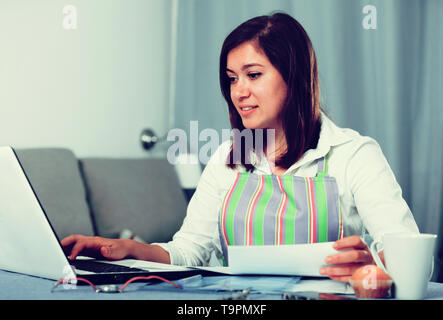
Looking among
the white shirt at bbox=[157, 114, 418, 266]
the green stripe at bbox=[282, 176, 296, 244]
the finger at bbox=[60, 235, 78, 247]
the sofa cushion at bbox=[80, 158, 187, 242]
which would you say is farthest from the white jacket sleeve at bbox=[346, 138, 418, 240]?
the sofa cushion at bbox=[80, 158, 187, 242]

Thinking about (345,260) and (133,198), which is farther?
(133,198)

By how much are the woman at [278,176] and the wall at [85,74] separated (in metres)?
1.15

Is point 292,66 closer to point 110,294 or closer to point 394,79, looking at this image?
point 110,294

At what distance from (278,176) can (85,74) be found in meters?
1.59

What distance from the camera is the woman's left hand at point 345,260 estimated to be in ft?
2.72

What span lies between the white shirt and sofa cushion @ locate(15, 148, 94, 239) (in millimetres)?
821

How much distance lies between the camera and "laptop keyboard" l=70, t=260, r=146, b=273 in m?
0.92

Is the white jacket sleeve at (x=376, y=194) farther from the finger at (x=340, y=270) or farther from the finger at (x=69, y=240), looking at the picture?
the finger at (x=69, y=240)

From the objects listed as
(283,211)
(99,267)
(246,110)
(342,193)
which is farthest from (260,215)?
(99,267)

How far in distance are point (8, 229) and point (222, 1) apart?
2215 millimetres

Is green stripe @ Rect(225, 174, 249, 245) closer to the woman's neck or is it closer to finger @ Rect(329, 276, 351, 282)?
the woman's neck

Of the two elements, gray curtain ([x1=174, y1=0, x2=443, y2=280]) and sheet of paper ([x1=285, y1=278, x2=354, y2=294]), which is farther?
gray curtain ([x1=174, y1=0, x2=443, y2=280])

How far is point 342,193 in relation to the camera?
1240 millimetres

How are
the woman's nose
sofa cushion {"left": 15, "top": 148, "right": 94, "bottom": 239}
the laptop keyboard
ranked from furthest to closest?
sofa cushion {"left": 15, "top": 148, "right": 94, "bottom": 239} → the woman's nose → the laptop keyboard
